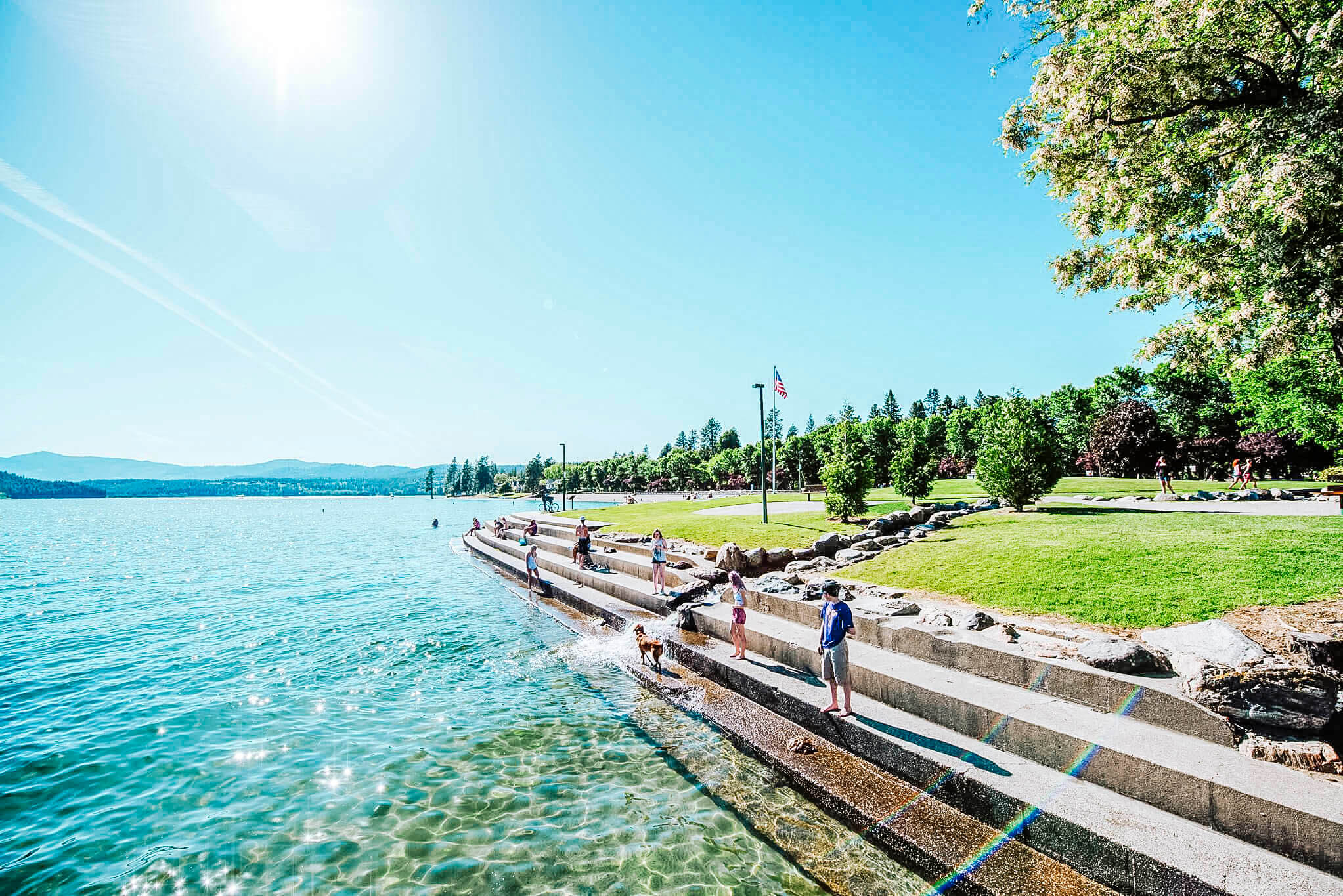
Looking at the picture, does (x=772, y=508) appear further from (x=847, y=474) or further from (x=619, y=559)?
(x=619, y=559)

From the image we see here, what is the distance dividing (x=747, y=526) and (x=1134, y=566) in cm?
1276

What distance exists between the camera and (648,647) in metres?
11.2

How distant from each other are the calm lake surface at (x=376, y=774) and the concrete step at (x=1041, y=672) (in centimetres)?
307

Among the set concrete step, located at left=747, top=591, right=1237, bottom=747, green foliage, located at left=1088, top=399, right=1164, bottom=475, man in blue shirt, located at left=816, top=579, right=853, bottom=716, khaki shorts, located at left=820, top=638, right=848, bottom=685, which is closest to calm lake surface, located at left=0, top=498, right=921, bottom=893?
man in blue shirt, located at left=816, top=579, right=853, bottom=716

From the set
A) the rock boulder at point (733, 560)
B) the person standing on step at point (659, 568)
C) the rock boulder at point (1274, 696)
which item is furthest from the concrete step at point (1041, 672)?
the person standing on step at point (659, 568)

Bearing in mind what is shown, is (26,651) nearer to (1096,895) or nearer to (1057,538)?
(1096,895)

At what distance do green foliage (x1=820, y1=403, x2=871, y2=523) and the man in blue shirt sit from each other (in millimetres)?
13124

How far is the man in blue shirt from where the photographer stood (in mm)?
7312

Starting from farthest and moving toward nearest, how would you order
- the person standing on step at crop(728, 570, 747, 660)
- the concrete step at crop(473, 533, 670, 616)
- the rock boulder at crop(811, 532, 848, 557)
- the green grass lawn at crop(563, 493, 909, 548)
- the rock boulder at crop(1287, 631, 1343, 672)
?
the green grass lawn at crop(563, 493, 909, 548), the rock boulder at crop(811, 532, 848, 557), the concrete step at crop(473, 533, 670, 616), the person standing on step at crop(728, 570, 747, 660), the rock boulder at crop(1287, 631, 1343, 672)

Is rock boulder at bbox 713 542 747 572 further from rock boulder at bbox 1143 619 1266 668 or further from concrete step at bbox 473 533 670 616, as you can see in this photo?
rock boulder at bbox 1143 619 1266 668

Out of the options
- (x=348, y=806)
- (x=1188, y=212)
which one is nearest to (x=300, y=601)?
(x=348, y=806)

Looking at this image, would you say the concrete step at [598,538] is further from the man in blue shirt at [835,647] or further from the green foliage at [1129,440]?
the green foliage at [1129,440]

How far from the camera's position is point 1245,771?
4.93 metres

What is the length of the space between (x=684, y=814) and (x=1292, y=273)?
11.2 metres
